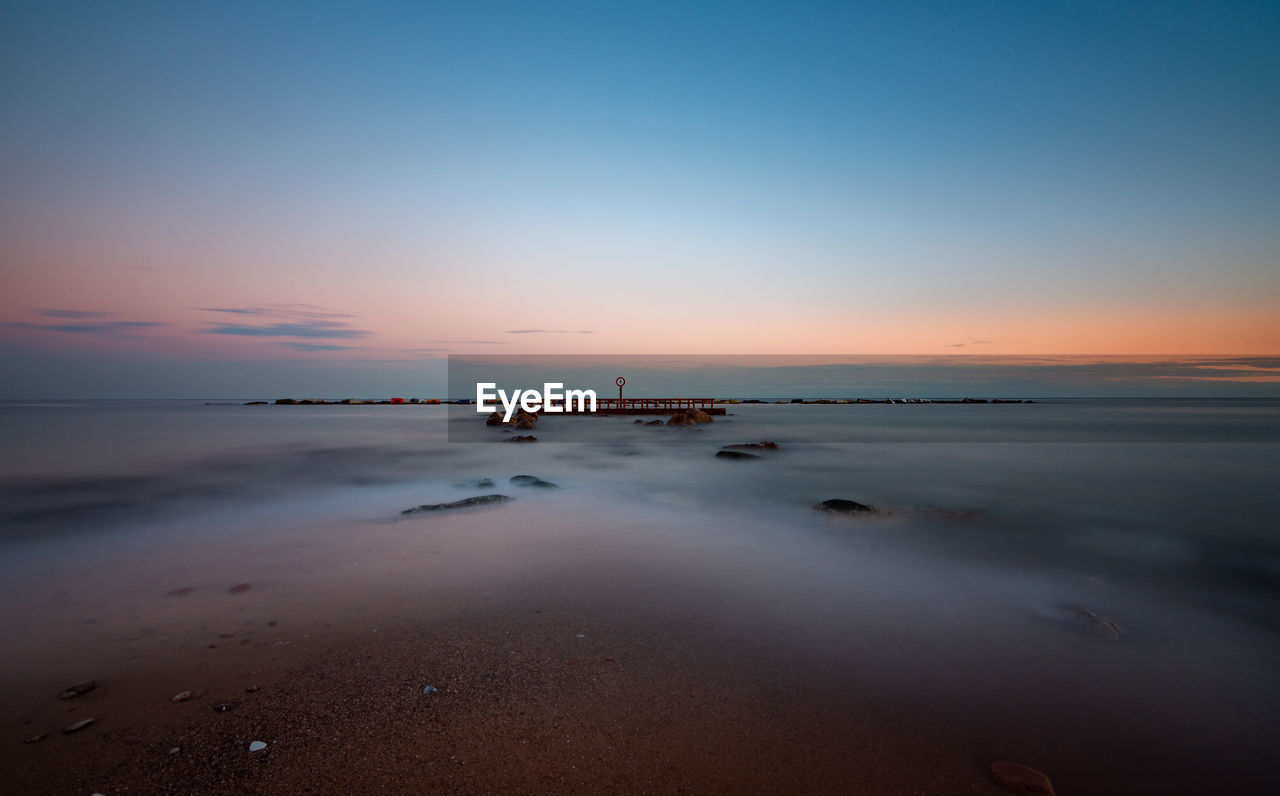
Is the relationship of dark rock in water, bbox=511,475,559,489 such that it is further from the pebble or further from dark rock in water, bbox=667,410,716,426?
dark rock in water, bbox=667,410,716,426

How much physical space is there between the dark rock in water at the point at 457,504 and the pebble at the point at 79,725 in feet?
23.8

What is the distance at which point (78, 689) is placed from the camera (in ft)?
13.8

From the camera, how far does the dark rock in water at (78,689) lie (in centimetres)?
415

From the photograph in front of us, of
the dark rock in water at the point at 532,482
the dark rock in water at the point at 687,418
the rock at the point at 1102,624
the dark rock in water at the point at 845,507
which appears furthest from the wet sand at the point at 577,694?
the dark rock in water at the point at 687,418

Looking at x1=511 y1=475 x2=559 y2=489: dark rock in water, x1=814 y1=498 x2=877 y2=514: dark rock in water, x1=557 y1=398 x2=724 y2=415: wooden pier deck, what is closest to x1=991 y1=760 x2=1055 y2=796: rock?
x1=814 y1=498 x2=877 y2=514: dark rock in water

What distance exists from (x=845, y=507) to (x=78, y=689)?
36.7 feet

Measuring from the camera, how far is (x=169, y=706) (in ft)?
13.2

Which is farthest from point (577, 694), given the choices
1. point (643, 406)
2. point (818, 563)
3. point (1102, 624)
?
point (643, 406)

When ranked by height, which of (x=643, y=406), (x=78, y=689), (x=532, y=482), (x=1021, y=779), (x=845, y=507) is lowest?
(x=643, y=406)

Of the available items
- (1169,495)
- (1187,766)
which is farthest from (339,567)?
(1169,495)

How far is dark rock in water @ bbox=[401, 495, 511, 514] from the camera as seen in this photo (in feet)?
36.8

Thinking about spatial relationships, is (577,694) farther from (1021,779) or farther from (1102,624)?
(1102,624)

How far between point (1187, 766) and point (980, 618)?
7.88 feet

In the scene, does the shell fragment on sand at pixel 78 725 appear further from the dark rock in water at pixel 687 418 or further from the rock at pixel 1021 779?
the dark rock in water at pixel 687 418
